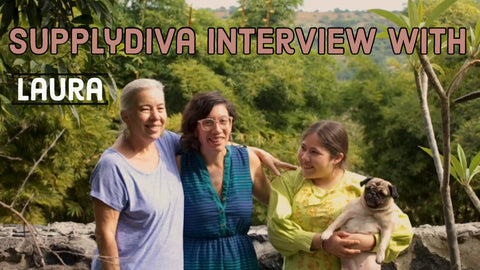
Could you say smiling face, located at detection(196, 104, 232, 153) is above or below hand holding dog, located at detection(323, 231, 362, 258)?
above

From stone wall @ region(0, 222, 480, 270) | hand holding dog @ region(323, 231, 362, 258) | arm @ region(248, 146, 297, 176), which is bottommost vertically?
stone wall @ region(0, 222, 480, 270)

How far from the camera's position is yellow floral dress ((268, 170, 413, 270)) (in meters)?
2.59

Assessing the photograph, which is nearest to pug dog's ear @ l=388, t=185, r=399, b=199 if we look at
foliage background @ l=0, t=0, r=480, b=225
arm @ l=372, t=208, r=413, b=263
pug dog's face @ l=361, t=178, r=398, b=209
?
pug dog's face @ l=361, t=178, r=398, b=209

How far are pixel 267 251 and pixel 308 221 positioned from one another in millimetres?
755

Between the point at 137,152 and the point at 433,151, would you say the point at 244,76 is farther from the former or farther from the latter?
the point at 433,151

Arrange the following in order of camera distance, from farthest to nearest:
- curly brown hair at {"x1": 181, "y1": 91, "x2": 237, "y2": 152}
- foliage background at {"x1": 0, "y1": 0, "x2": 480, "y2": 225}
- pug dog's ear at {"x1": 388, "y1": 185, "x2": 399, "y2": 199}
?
foliage background at {"x1": 0, "y1": 0, "x2": 480, "y2": 225} → curly brown hair at {"x1": 181, "y1": 91, "x2": 237, "y2": 152} → pug dog's ear at {"x1": 388, "y1": 185, "x2": 399, "y2": 199}

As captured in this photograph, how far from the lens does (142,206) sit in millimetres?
2486

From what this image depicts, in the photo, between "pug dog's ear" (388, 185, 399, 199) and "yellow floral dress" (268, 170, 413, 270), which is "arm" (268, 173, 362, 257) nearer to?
"yellow floral dress" (268, 170, 413, 270)

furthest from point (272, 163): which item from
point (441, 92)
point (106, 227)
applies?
point (441, 92)

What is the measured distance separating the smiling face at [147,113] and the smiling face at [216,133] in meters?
0.20

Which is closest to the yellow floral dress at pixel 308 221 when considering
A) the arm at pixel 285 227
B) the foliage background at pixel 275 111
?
the arm at pixel 285 227

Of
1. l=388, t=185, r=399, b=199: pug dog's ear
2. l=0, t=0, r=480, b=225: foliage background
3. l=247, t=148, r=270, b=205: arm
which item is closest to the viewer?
l=388, t=185, r=399, b=199: pug dog's ear

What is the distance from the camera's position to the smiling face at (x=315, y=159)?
2602 mm

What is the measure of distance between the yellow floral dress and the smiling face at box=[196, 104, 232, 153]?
0.29m
